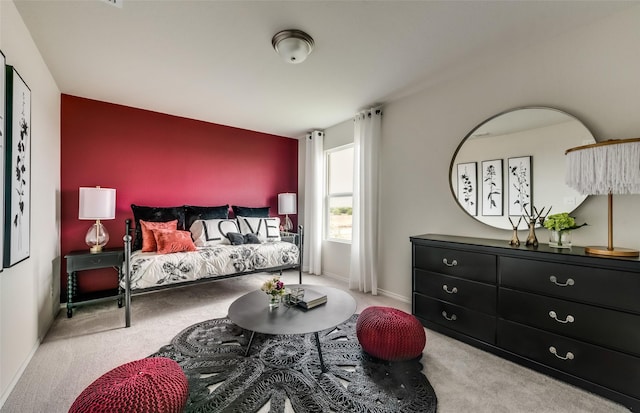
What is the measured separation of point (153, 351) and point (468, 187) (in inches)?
124

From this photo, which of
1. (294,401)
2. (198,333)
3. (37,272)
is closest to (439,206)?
(294,401)

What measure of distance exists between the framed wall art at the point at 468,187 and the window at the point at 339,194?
1.74 metres

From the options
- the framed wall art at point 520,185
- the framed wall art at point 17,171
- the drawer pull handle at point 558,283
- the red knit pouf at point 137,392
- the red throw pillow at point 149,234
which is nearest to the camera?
the red knit pouf at point 137,392

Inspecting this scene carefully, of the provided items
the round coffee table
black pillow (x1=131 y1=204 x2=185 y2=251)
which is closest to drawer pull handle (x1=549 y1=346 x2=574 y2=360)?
the round coffee table

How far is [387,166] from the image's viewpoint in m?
3.46

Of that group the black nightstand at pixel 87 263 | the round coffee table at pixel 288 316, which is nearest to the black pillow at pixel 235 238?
the black nightstand at pixel 87 263

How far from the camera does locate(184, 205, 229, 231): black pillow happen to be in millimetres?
3865

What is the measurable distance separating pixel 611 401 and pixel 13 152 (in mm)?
3971

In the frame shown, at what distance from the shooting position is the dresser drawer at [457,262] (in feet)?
6.89

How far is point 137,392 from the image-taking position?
122cm

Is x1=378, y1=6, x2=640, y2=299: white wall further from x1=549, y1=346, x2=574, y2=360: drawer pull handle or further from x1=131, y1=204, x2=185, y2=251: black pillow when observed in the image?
x1=131, y1=204, x2=185, y2=251: black pillow

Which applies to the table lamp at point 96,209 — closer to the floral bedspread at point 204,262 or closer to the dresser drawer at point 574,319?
the floral bedspread at point 204,262

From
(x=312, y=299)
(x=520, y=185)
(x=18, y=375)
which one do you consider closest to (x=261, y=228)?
(x=312, y=299)

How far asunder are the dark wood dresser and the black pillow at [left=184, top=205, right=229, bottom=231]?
9.95 feet
